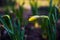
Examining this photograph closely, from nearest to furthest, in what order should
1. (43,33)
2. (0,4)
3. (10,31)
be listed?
(10,31) → (43,33) → (0,4)

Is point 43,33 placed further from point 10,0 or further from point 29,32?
point 10,0

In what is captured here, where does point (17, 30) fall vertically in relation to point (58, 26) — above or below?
above

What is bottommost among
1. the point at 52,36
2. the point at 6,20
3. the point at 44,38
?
the point at 44,38

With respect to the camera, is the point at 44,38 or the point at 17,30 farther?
the point at 44,38

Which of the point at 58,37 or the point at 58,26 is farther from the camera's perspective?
the point at 58,26

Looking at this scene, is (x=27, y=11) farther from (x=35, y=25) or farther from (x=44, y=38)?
(x=44, y=38)

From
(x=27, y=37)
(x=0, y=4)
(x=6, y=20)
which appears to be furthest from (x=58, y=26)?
(x=0, y=4)

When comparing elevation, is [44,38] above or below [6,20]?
below

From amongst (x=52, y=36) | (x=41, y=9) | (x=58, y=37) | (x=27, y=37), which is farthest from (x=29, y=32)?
(x=41, y=9)

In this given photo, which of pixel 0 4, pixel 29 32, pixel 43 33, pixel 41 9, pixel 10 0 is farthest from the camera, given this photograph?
pixel 0 4
